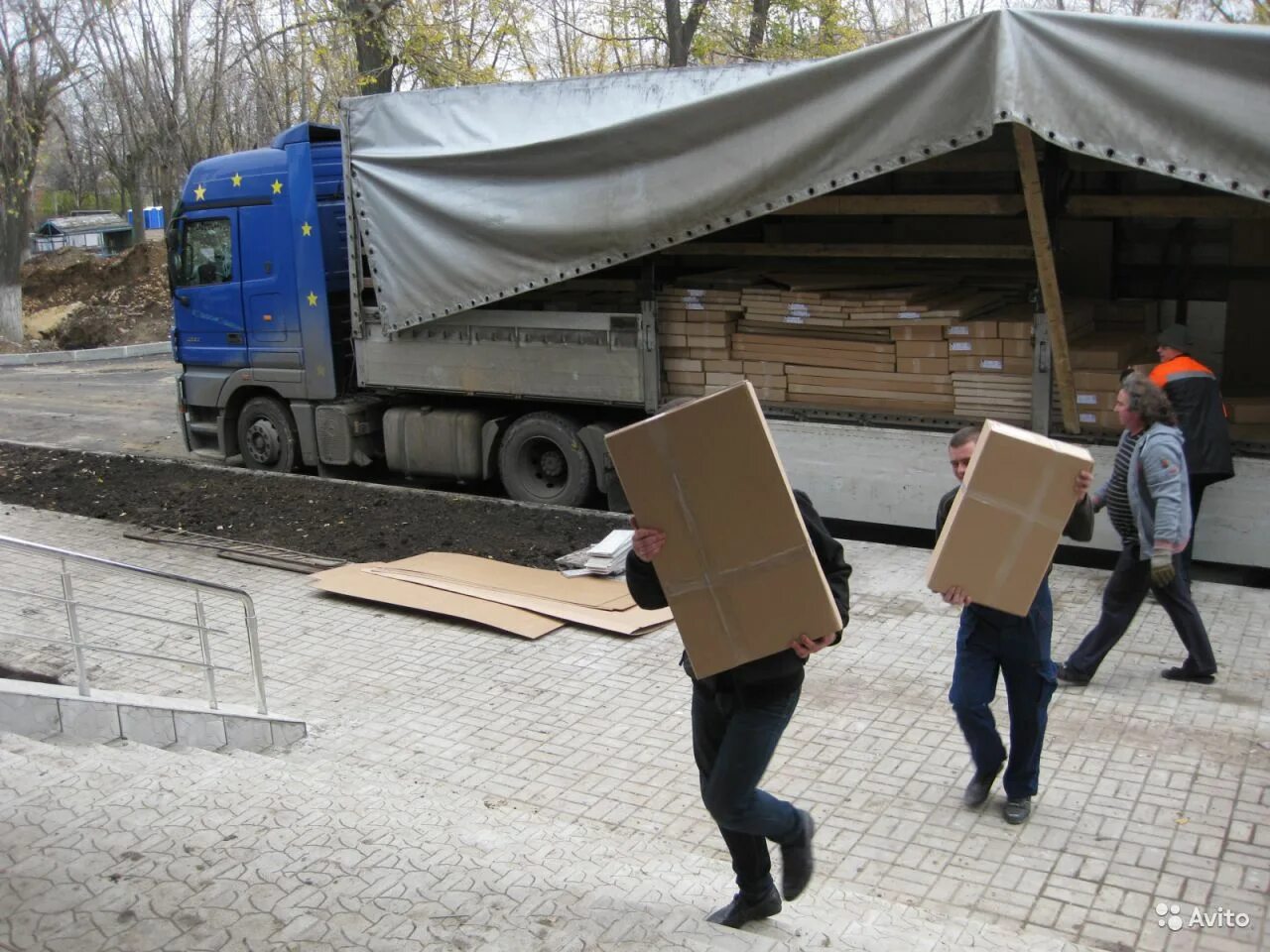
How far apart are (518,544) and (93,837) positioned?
5.05 metres

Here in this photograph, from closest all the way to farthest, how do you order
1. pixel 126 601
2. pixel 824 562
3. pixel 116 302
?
pixel 824 562 < pixel 126 601 < pixel 116 302

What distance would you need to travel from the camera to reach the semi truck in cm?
710

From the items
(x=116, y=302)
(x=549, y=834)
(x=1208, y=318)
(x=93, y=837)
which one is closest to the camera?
(x=93, y=837)

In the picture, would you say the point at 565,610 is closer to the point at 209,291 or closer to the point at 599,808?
the point at 599,808

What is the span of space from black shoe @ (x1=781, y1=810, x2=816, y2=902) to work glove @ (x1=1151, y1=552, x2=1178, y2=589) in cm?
266

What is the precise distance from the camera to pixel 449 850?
13.8ft

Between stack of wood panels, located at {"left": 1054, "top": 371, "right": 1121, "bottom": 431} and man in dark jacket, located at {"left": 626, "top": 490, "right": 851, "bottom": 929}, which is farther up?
stack of wood panels, located at {"left": 1054, "top": 371, "right": 1121, "bottom": 431}

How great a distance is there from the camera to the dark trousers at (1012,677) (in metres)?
4.68

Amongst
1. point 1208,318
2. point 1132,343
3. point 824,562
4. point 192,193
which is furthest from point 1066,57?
point 192,193

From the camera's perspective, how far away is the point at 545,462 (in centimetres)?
1095

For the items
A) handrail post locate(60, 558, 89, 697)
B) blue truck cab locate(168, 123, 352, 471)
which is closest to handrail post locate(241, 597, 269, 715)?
handrail post locate(60, 558, 89, 697)

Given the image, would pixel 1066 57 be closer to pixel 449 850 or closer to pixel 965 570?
pixel 965 570

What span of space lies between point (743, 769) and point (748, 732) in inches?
4.3

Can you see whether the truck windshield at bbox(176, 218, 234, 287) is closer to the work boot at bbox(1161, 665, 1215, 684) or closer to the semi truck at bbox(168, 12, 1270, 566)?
the semi truck at bbox(168, 12, 1270, 566)
